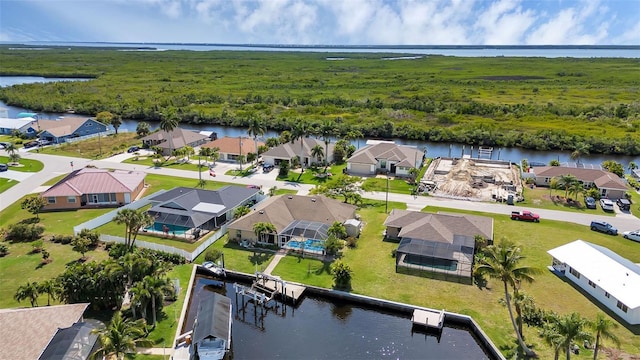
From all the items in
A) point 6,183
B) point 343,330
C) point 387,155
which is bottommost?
point 343,330

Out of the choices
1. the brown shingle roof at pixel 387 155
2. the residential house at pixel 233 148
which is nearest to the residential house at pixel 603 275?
the brown shingle roof at pixel 387 155

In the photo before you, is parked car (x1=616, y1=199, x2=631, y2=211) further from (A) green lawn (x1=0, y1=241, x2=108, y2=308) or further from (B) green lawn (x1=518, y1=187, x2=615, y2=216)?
(A) green lawn (x1=0, y1=241, x2=108, y2=308)

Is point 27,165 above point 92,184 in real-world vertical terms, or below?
above

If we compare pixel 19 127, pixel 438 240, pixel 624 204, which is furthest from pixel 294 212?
pixel 19 127

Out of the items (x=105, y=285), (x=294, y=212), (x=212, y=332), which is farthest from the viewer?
(x=294, y=212)

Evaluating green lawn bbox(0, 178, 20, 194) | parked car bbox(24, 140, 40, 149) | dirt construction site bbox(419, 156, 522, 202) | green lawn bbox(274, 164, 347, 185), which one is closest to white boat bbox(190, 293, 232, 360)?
green lawn bbox(274, 164, 347, 185)

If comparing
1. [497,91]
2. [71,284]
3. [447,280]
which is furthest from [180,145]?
[497,91]

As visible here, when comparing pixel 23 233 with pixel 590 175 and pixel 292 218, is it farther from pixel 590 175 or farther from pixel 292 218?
pixel 590 175
